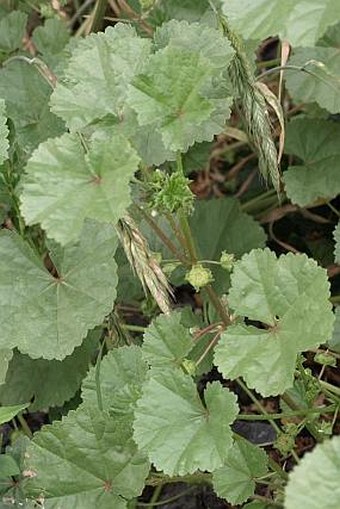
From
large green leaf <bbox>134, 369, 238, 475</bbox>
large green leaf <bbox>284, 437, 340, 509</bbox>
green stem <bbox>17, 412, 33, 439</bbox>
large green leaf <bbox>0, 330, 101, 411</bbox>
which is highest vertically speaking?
large green leaf <bbox>284, 437, 340, 509</bbox>

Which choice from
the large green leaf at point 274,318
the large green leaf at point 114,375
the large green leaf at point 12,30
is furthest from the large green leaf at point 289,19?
the large green leaf at point 12,30

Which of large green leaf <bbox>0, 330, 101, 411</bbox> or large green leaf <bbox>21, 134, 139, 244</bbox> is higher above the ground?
large green leaf <bbox>21, 134, 139, 244</bbox>

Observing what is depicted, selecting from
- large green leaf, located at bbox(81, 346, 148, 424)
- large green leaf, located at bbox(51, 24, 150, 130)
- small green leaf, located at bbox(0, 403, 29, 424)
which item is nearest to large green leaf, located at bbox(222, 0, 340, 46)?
large green leaf, located at bbox(51, 24, 150, 130)

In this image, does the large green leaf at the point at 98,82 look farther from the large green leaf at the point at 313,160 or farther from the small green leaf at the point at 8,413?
the large green leaf at the point at 313,160

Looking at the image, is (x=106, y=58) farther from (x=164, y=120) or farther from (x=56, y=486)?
(x=56, y=486)

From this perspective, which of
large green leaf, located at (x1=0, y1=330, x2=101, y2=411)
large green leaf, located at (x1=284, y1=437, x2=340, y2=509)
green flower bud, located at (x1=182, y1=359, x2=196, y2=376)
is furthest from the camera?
large green leaf, located at (x1=0, y1=330, x2=101, y2=411)

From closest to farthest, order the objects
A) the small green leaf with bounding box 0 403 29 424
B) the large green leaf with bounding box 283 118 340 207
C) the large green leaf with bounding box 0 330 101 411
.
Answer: the small green leaf with bounding box 0 403 29 424
the large green leaf with bounding box 0 330 101 411
the large green leaf with bounding box 283 118 340 207

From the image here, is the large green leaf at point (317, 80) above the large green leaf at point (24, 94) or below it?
above

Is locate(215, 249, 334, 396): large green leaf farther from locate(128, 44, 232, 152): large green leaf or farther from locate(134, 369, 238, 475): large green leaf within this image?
locate(128, 44, 232, 152): large green leaf
